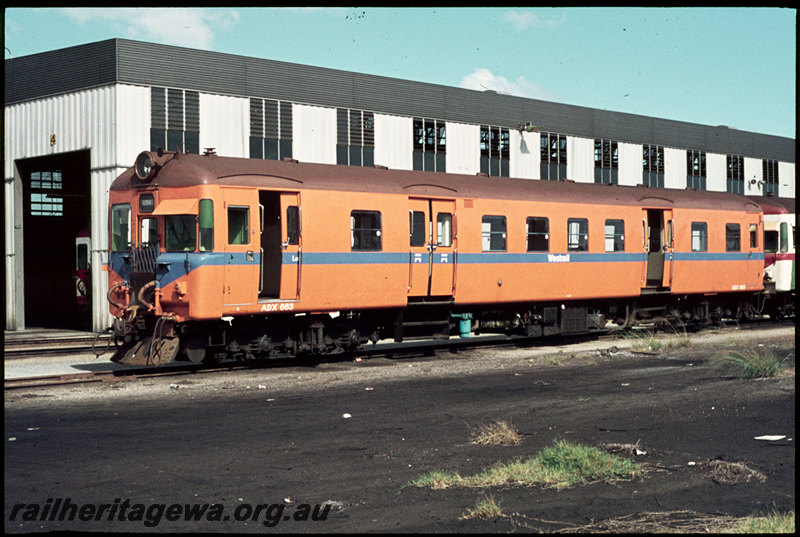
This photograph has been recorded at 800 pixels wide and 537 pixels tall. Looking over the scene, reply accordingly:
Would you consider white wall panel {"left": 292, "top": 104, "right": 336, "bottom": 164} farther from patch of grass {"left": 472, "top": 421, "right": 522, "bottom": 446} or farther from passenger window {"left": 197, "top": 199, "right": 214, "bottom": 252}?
patch of grass {"left": 472, "top": 421, "right": 522, "bottom": 446}

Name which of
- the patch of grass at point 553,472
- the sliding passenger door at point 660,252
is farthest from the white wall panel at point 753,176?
the patch of grass at point 553,472

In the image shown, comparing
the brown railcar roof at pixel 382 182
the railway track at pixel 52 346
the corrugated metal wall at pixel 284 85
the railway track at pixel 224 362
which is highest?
the corrugated metal wall at pixel 284 85

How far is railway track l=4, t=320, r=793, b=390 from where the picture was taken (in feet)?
49.4

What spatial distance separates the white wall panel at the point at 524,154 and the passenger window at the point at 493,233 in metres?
17.7

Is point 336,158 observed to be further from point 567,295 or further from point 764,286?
point 764,286

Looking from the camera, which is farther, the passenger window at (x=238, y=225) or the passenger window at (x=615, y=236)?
the passenger window at (x=615, y=236)

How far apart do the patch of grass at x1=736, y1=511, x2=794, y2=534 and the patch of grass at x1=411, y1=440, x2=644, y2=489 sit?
5.35 feet

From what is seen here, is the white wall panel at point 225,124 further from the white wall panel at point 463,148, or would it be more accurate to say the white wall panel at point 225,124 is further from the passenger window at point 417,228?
the passenger window at point 417,228

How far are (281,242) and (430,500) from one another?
972cm

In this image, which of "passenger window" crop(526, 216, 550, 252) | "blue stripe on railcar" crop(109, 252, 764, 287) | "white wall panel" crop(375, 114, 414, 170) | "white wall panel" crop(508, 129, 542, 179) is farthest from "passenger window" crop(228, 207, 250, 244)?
"white wall panel" crop(508, 129, 542, 179)

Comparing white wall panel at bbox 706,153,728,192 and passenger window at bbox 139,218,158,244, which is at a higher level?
white wall panel at bbox 706,153,728,192

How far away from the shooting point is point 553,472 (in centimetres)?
784

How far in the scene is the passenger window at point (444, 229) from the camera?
18.7 m

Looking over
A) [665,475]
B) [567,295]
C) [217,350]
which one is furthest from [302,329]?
[665,475]
